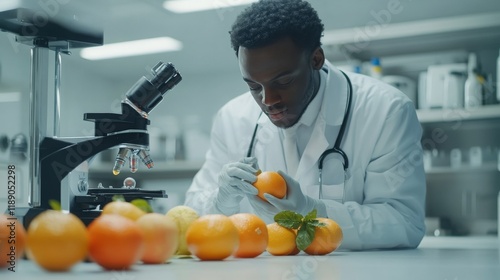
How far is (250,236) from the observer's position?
107 centimetres

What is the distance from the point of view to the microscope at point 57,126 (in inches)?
42.4

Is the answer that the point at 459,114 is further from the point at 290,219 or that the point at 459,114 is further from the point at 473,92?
the point at 290,219

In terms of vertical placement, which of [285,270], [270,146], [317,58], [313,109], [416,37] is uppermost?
[416,37]

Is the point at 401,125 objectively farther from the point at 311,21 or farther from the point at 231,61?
the point at 231,61

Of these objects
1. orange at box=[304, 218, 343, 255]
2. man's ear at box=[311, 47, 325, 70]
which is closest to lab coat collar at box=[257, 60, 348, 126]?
man's ear at box=[311, 47, 325, 70]

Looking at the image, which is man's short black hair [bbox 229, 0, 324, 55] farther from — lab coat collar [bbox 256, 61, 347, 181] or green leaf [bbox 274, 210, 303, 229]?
green leaf [bbox 274, 210, 303, 229]

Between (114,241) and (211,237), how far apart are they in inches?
10.0

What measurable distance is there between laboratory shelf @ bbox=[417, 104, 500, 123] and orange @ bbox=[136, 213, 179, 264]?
2.73 metres

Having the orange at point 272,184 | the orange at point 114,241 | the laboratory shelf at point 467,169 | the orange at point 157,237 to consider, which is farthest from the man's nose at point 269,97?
the laboratory shelf at point 467,169

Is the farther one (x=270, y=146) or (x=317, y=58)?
(x=270, y=146)

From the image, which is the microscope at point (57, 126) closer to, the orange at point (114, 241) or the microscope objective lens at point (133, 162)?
the microscope objective lens at point (133, 162)

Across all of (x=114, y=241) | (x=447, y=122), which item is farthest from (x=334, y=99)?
(x=447, y=122)

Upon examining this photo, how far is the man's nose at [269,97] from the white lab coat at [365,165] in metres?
0.29

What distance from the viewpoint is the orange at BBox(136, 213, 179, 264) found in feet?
2.81
